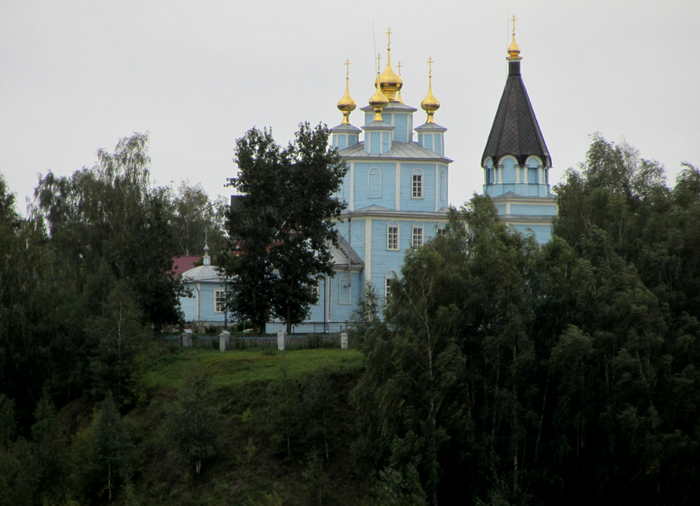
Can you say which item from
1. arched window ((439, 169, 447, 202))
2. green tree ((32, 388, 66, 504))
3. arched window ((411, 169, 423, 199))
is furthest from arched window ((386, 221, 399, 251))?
green tree ((32, 388, 66, 504))

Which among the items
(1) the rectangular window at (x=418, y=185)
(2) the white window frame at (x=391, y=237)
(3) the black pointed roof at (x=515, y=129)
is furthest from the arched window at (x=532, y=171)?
(2) the white window frame at (x=391, y=237)

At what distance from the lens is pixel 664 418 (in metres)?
23.0

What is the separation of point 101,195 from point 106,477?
14190 millimetres

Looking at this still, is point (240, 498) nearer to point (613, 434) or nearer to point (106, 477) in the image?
point (106, 477)

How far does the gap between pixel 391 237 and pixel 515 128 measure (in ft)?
24.5

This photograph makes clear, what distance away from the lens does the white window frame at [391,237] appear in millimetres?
39438

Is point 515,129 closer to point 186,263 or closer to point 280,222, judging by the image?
point 280,222

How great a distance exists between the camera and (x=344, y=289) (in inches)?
1537

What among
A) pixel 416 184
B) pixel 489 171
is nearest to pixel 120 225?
pixel 416 184

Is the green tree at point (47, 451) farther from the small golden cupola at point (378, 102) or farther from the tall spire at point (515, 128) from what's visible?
the tall spire at point (515, 128)

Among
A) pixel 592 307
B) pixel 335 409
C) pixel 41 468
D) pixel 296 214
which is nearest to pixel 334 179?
pixel 296 214

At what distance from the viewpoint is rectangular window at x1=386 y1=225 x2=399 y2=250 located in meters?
39.5

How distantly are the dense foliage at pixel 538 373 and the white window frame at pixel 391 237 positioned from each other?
13449mm

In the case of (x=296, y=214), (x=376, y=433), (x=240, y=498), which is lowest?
(x=240, y=498)
